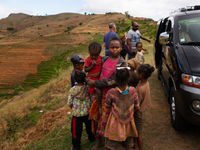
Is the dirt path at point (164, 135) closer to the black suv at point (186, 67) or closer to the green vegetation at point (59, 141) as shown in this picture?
the black suv at point (186, 67)

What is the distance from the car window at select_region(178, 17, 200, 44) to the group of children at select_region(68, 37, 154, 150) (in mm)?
1197

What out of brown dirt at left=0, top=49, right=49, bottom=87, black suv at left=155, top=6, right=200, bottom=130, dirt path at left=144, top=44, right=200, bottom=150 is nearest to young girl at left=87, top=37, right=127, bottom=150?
black suv at left=155, top=6, right=200, bottom=130

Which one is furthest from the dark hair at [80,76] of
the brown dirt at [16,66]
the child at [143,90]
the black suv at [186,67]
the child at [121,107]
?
the brown dirt at [16,66]

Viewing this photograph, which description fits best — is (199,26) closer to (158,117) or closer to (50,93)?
(158,117)

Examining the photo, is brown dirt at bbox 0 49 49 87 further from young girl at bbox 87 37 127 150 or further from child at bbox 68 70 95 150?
young girl at bbox 87 37 127 150

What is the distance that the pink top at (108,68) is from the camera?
281 centimetres

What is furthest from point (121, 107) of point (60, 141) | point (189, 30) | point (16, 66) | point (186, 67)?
point (16, 66)

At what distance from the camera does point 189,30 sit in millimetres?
3688

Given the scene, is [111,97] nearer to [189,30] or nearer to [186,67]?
[186,67]

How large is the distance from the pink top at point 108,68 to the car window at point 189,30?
144cm

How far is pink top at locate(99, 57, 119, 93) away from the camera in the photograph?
9.23 feet

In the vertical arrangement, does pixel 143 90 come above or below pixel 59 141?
above

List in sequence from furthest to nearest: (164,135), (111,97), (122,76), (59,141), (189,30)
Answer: (59,141), (189,30), (164,135), (111,97), (122,76)

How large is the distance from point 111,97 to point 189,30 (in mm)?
A: 2225
